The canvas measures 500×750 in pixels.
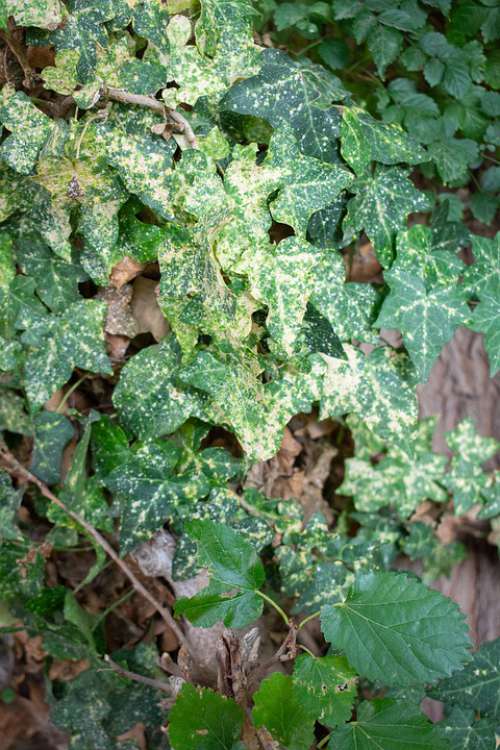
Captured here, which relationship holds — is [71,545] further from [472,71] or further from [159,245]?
[472,71]

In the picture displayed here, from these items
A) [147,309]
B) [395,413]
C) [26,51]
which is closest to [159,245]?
[147,309]

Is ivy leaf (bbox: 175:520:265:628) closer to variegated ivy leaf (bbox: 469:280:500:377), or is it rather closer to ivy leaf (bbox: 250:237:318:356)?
ivy leaf (bbox: 250:237:318:356)

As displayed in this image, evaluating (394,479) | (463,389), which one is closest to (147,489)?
(394,479)

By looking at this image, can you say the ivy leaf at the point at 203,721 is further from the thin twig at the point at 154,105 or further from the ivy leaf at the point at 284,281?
the thin twig at the point at 154,105

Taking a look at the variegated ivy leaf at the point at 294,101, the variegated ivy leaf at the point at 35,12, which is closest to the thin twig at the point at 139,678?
the variegated ivy leaf at the point at 294,101

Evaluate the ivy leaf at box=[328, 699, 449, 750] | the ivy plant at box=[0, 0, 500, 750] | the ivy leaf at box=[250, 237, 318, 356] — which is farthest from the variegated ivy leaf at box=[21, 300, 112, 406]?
the ivy leaf at box=[328, 699, 449, 750]

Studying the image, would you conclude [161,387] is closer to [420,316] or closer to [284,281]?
[284,281]
